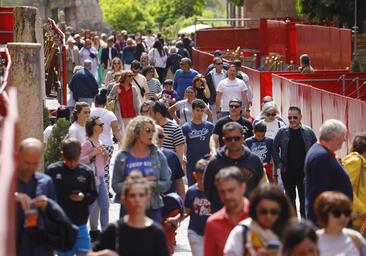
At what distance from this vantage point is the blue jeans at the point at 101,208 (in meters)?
14.7

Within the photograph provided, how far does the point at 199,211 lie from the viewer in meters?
11.9

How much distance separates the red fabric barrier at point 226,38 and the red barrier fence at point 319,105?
24702 millimetres

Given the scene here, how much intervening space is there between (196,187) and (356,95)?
14.9 m

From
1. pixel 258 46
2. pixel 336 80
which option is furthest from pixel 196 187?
pixel 258 46

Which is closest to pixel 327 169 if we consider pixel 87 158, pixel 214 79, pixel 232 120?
pixel 87 158

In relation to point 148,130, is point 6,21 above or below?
above

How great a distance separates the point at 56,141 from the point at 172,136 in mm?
1330

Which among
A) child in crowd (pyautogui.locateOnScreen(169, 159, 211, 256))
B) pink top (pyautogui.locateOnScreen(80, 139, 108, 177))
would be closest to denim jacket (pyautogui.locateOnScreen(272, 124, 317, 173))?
pink top (pyautogui.locateOnScreen(80, 139, 108, 177))

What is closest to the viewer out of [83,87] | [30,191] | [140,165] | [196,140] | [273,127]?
[30,191]

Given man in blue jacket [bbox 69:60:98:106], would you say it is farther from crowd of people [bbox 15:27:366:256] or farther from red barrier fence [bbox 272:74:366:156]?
crowd of people [bbox 15:27:366:256]

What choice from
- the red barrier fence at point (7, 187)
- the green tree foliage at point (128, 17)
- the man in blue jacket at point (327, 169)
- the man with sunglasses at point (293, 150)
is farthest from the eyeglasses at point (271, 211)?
the green tree foliage at point (128, 17)

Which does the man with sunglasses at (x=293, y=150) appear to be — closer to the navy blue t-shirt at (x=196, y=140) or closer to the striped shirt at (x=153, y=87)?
the navy blue t-shirt at (x=196, y=140)

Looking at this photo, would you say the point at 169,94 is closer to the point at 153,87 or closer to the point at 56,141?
the point at 153,87

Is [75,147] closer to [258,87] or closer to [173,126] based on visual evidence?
[173,126]
